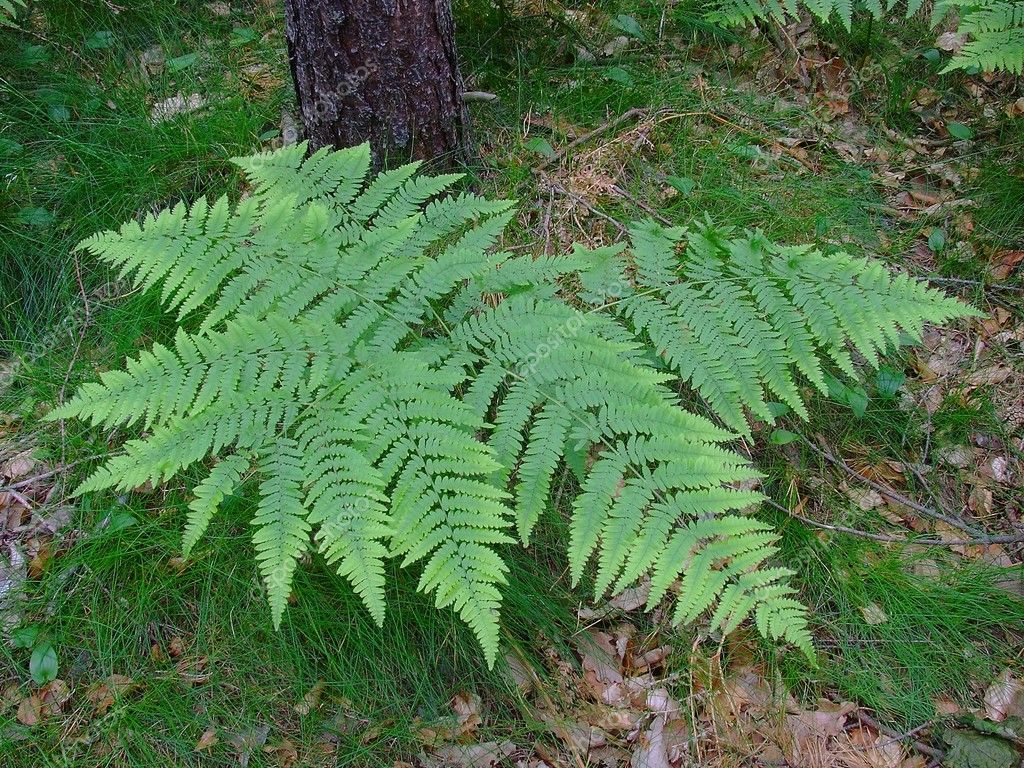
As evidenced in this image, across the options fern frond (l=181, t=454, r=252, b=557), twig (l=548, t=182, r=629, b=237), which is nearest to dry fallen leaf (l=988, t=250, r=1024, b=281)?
twig (l=548, t=182, r=629, b=237)

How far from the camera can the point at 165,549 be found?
2.72m

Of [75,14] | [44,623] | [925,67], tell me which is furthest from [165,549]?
[925,67]

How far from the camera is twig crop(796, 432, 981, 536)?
285cm

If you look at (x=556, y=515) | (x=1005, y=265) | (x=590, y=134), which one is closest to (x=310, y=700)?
(x=556, y=515)

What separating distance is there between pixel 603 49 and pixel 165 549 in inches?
122

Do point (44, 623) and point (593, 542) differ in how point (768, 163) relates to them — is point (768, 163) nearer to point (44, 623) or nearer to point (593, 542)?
point (593, 542)

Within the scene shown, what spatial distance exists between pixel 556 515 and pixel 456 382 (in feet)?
2.26

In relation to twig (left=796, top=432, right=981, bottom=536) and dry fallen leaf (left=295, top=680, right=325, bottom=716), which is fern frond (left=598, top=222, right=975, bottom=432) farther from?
dry fallen leaf (left=295, top=680, right=325, bottom=716)

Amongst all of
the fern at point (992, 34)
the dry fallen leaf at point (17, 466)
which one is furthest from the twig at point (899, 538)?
the dry fallen leaf at point (17, 466)

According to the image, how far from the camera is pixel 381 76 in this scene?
9.66ft

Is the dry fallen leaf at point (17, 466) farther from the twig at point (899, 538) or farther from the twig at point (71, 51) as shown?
the twig at point (899, 538)

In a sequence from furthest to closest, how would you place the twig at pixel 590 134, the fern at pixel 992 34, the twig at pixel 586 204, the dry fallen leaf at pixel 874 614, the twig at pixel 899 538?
1. the twig at pixel 590 134
2. the twig at pixel 586 204
3. the fern at pixel 992 34
4. the twig at pixel 899 538
5. the dry fallen leaf at pixel 874 614

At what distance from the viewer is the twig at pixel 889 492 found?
9.36ft

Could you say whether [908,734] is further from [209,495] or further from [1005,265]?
[209,495]
